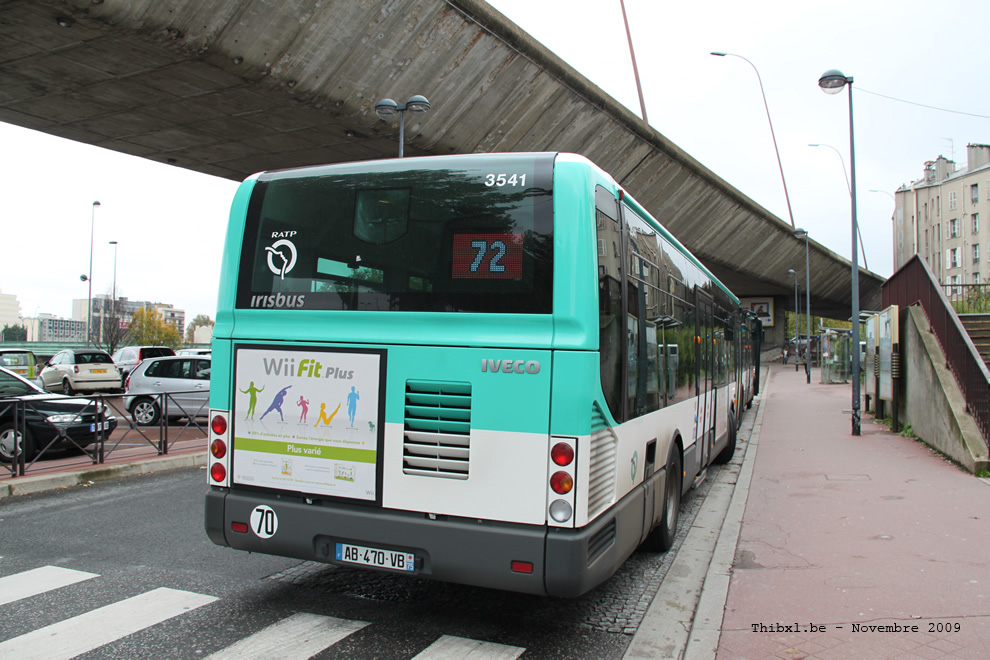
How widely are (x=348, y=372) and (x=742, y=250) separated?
45.3 metres

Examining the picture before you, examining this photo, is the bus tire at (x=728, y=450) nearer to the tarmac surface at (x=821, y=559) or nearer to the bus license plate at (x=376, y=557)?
the tarmac surface at (x=821, y=559)

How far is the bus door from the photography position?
8648 millimetres

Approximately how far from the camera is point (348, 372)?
4633 mm

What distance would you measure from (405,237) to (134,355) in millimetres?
32467

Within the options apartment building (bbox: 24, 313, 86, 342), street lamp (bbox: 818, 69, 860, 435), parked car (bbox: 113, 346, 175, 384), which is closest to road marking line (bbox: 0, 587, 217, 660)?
street lamp (bbox: 818, 69, 860, 435)

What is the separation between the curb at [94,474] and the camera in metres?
8.78

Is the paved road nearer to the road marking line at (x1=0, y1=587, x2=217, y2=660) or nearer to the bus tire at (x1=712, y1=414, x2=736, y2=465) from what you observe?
the road marking line at (x1=0, y1=587, x2=217, y2=660)

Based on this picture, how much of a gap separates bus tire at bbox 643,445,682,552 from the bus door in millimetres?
1762

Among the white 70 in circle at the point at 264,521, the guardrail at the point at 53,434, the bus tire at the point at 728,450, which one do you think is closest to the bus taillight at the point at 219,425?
the white 70 in circle at the point at 264,521

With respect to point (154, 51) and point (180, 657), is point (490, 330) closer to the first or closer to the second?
point (180, 657)

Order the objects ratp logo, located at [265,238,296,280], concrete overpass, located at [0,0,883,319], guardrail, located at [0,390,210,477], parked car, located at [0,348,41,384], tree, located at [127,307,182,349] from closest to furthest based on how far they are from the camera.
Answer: ratp logo, located at [265,238,296,280] → guardrail, located at [0,390,210,477] → concrete overpass, located at [0,0,883,319] → parked car, located at [0,348,41,384] → tree, located at [127,307,182,349]

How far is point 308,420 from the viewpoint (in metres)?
4.70

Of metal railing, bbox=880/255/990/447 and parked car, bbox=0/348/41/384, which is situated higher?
metal railing, bbox=880/255/990/447

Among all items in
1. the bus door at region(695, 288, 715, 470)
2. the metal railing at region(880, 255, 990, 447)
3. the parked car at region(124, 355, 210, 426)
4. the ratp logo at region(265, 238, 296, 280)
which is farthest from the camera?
the parked car at region(124, 355, 210, 426)
